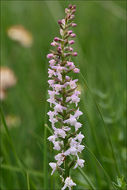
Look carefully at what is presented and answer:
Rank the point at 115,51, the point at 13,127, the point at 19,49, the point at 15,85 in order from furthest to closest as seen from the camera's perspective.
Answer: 1. the point at 19,49
2. the point at 115,51
3. the point at 15,85
4. the point at 13,127

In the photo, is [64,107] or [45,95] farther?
[45,95]

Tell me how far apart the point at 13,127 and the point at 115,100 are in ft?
2.95

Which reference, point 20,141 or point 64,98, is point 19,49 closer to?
point 20,141

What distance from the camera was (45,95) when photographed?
2689mm

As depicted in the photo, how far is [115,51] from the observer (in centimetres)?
407

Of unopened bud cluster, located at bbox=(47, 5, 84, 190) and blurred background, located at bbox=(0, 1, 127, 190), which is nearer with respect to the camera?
unopened bud cluster, located at bbox=(47, 5, 84, 190)

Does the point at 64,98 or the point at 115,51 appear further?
the point at 115,51

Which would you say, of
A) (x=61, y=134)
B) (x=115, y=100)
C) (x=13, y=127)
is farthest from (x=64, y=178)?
(x=115, y=100)

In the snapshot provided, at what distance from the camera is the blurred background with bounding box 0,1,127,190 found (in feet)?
5.34

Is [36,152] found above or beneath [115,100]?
beneath

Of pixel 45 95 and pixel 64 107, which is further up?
pixel 64 107

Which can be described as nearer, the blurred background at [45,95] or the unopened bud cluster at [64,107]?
the unopened bud cluster at [64,107]

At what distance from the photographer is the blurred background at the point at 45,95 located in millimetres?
1626

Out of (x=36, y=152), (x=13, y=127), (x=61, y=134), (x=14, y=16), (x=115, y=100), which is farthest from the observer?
(x=14, y=16)
